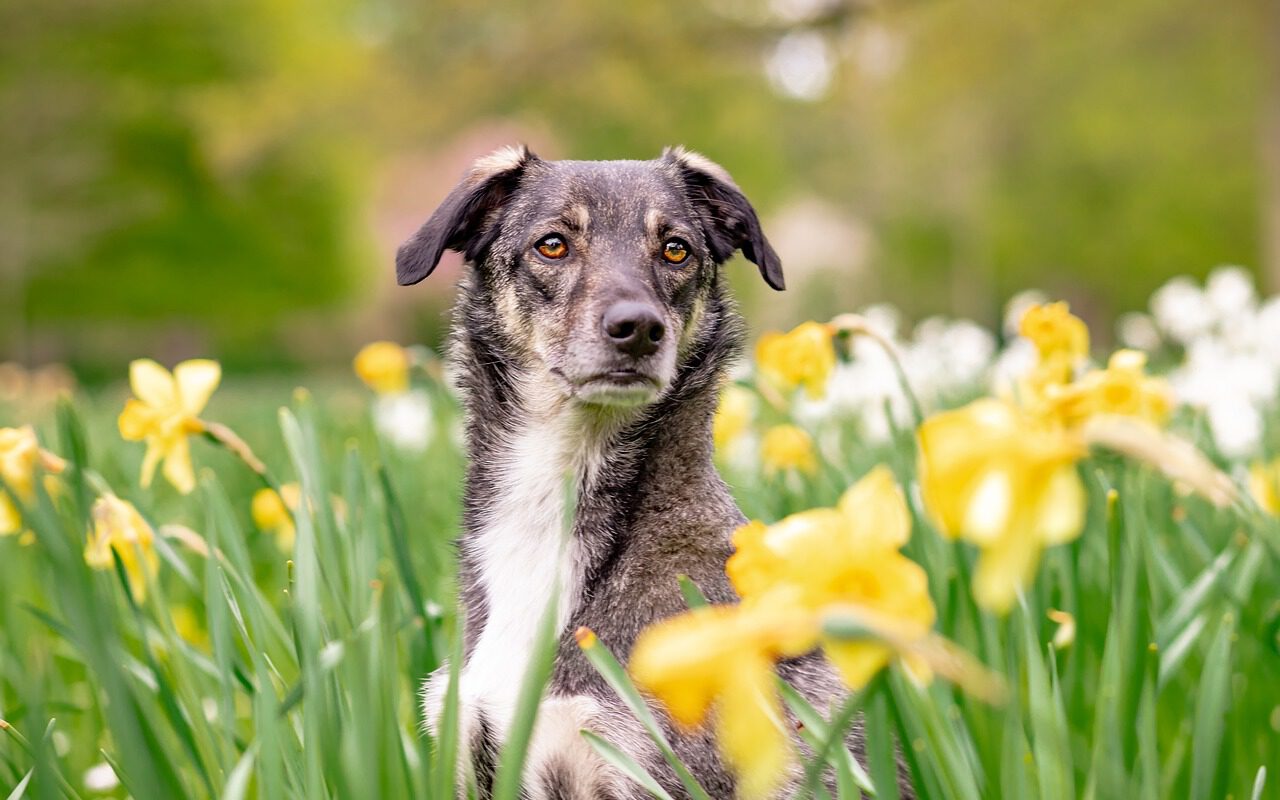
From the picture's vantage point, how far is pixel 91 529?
2047 mm

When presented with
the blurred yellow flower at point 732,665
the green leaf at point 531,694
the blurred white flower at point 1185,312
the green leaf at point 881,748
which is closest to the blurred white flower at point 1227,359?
the blurred white flower at point 1185,312

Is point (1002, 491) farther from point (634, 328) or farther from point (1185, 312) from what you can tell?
point (1185, 312)

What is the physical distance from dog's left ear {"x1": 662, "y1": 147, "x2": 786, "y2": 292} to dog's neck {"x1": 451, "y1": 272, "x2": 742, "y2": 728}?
171 mm

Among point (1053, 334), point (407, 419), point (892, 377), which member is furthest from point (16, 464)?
point (407, 419)

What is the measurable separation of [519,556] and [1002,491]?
1.91 m

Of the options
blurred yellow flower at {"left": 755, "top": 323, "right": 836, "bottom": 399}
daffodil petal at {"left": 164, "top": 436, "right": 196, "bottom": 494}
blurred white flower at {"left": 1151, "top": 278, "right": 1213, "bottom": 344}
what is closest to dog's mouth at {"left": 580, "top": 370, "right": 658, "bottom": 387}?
blurred yellow flower at {"left": 755, "top": 323, "right": 836, "bottom": 399}

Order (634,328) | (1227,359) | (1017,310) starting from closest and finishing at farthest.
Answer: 1. (634,328)
2. (1017,310)
3. (1227,359)

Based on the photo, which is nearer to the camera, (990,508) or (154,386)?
(990,508)

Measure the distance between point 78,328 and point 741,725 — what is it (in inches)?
1304

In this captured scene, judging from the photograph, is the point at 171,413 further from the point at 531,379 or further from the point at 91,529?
the point at 531,379

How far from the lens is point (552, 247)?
3098mm

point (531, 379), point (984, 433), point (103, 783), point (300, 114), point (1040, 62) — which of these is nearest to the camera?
point (984, 433)

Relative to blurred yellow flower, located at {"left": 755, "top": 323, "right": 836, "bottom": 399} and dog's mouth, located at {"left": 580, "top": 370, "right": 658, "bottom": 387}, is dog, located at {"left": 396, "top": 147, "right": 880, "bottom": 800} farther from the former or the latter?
blurred yellow flower, located at {"left": 755, "top": 323, "right": 836, "bottom": 399}

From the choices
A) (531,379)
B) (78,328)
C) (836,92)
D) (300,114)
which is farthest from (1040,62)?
(78,328)
